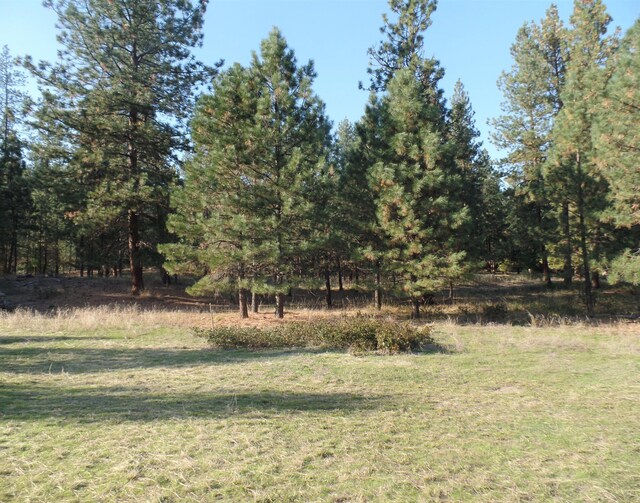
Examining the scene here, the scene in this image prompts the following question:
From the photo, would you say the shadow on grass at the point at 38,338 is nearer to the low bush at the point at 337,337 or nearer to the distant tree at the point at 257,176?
the low bush at the point at 337,337

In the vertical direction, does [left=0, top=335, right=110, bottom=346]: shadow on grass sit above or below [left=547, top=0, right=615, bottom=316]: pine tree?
below

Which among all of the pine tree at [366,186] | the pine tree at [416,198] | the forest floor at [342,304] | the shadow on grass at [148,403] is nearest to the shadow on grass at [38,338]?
the forest floor at [342,304]

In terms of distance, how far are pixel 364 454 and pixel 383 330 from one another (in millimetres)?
6380

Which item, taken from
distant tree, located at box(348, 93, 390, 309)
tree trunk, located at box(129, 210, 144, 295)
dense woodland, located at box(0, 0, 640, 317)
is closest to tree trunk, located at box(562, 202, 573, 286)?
dense woodland, located at box(0, 0, 640, 317)

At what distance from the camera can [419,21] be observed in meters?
21.8

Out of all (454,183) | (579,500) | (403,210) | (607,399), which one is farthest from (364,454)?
(454,183)

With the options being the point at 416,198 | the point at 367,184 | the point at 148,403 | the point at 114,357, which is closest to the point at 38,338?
the point at 114,357

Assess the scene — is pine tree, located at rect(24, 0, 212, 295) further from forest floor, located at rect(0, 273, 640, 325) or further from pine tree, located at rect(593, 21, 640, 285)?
pine tree, located at rect(593, 21, 640, 285)

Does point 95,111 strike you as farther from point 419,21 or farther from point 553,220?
point 553,220

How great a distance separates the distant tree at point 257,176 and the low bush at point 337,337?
10.3 ft

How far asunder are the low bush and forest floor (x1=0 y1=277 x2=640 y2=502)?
55cm

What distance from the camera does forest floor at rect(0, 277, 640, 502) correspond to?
11.0 feet

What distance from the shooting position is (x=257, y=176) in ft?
49.6

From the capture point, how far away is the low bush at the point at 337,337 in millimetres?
9945
